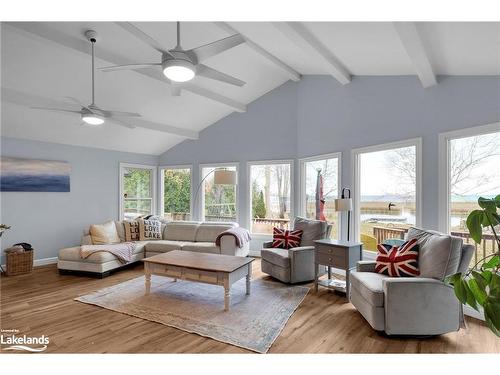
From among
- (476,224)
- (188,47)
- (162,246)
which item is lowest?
(162,246)

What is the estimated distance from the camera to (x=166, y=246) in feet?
16.6

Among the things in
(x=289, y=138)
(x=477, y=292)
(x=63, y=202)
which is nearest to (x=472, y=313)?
(x=477, y=292)

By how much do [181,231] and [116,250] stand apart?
51.6 inches

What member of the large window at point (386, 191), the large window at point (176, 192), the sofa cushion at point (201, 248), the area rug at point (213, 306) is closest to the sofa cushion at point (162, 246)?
the sofa cushion at point (201, 248)

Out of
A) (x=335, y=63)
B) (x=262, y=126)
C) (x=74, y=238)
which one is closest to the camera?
(x=335, y=63)

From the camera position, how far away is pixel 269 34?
3.35m

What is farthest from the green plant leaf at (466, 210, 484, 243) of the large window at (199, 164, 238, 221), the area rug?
the large window at (199, 164, 238, 221)

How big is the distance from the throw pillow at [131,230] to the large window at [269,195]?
2276 mm

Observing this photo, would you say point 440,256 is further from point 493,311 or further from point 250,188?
point 250,188

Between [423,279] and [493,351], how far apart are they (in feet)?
2.38

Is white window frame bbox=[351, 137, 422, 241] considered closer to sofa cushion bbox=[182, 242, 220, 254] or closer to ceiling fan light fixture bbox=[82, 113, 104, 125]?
sofa cushion bbox=[182, 242, 220, 254]
